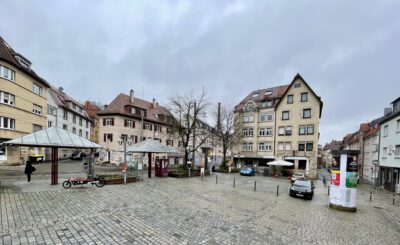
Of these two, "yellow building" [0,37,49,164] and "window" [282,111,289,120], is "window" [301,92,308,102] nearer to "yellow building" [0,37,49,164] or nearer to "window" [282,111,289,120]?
"window" [282,111,289,120]

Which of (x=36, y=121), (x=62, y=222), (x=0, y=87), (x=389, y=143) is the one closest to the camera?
(x=62, y=222)

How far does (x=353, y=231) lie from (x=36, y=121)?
116ft

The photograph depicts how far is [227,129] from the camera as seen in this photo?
36406mm

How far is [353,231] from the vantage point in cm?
875

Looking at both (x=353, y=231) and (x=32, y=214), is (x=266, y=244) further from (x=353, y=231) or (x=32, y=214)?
(x=32, y=214)

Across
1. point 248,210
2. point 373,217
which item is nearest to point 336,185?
point 373,217

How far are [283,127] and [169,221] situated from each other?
109 feet

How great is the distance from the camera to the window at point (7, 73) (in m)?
22.2

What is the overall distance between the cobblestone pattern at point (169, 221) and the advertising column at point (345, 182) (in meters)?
0.80

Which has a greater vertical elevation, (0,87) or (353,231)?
(0,87)

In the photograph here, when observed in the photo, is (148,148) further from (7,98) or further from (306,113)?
(306,113)

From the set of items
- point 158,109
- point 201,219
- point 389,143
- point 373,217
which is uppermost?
point 158,109

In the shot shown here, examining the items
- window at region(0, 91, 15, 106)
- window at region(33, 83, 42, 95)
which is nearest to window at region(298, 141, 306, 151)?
window at region(0, 91, 15, 106)

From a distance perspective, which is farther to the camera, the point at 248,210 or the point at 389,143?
the point at 389,143
